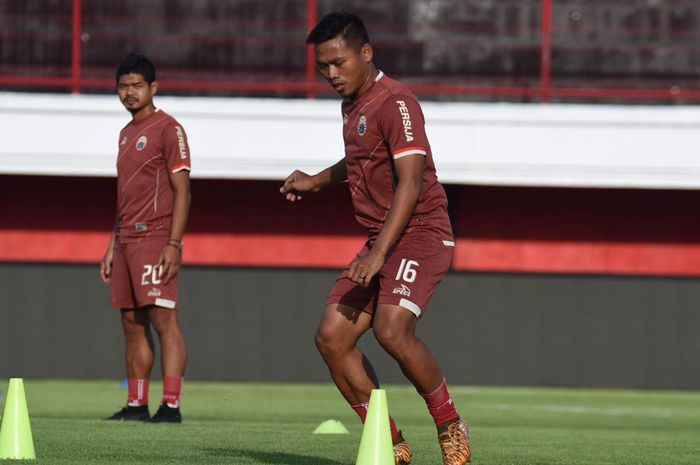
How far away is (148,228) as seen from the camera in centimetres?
826

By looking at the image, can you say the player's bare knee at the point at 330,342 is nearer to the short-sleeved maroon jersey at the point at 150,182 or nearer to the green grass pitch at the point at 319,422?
the green grass pitch at the point at 319,422

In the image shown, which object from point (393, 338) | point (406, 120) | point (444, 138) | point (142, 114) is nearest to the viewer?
point (393, 338)

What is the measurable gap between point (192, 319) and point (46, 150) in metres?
2.53

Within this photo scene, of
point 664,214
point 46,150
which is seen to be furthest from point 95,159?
point 664,214

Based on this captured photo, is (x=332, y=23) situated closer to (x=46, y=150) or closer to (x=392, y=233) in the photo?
(x=392, y=233)

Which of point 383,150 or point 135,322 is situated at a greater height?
point 383,150

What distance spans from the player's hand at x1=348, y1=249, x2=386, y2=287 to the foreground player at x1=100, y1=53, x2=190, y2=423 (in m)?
2.88

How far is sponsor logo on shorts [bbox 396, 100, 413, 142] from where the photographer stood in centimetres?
558

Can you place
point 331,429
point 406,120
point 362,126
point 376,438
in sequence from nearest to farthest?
point 376,438 < point 406,120 < point 362,126 < point 331,429

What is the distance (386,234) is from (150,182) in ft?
10.2

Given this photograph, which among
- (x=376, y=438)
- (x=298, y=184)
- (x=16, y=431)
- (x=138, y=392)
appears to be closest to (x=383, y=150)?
(x=298, y=184)

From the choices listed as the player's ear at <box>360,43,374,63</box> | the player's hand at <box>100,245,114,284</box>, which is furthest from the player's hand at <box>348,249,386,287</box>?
the player's hand at <box>100,245,114,284</box>

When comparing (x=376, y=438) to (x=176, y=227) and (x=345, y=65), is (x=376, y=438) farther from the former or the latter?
(x=176, y=227)

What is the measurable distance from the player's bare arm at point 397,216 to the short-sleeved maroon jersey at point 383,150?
0.07 meters
